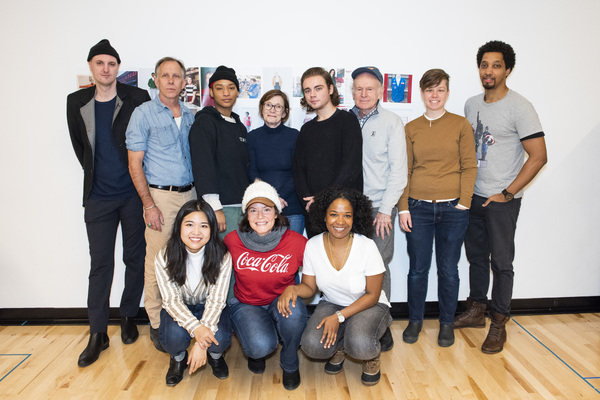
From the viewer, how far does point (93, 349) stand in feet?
7.79

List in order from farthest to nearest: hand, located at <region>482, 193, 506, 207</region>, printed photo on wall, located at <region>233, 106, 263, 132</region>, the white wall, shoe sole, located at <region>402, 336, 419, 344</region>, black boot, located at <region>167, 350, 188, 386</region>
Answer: printed photo on wall, located at <region>233, 106, 263, 132</region>
the white wall
shoe sole, located at <region>402, 336, 419, 344</region>
hand, located at <region>482, 193, 506, 207</region>
black boot, located at <region>167, 350, 188, 386</region>

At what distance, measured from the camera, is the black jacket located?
2.35 meters

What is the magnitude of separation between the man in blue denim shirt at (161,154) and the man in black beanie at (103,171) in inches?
6.5

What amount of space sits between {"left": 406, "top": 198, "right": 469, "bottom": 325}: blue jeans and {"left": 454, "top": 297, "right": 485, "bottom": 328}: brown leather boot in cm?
24

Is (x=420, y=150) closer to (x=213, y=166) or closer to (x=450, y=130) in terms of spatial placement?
(x=450, y=130)

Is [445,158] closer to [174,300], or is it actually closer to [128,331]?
[174,300]

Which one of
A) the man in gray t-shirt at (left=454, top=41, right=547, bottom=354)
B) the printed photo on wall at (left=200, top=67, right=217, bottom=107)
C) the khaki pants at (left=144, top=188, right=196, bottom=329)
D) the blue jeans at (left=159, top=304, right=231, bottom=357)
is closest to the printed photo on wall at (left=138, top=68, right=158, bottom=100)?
the printed photo on wall at (left=200, top=67, right=217, bottom=107)

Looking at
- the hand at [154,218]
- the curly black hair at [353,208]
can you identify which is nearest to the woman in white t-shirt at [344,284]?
the curly black hair at [353,208]

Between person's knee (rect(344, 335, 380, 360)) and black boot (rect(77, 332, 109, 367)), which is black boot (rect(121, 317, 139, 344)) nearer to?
black boot (rect(77, 332, 109, 367))

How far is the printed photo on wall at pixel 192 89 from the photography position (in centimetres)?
275

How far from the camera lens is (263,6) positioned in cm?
273

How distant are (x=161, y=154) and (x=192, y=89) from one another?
681 mm

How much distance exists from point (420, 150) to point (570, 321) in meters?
1.76

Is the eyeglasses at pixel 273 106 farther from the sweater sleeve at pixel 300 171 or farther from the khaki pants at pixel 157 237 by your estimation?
the khaki pants at pixel 157 237
